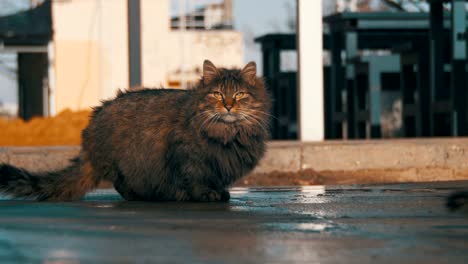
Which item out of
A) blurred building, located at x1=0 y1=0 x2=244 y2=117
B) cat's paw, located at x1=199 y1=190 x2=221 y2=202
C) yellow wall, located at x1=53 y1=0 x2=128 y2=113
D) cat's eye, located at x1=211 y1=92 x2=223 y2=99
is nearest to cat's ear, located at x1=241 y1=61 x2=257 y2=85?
cat's eye, located at x1=211 y1=92 x2=223 y2=99

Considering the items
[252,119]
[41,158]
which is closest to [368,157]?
[252,119]

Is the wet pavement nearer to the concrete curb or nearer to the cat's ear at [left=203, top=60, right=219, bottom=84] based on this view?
the cat's ear at [left=203, top=60, right=219, bottom=84]

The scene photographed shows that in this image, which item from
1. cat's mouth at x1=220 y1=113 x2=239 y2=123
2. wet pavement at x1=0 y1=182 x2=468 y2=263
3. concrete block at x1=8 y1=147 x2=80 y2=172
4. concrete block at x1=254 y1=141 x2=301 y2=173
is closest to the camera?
wet pavement at x1=0 y1=182 x2=468 y2=263

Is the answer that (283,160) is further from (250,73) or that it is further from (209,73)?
(209,73)

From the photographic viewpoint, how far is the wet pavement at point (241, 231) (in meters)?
3.79

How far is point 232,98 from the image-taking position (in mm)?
6336

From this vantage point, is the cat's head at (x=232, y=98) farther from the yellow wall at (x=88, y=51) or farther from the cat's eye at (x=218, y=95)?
the yellow wall at (x=88, y=51)

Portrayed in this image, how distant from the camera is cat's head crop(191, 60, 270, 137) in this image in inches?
249

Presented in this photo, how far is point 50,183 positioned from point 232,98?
4.79 ft

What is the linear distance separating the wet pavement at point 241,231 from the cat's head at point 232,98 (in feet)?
1.83

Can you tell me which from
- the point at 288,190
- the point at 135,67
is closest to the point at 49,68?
the point at 135,67

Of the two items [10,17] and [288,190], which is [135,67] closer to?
[288,190]

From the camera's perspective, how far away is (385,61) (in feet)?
53.4

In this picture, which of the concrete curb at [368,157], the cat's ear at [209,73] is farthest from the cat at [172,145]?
the concrete curb at [368,157]
